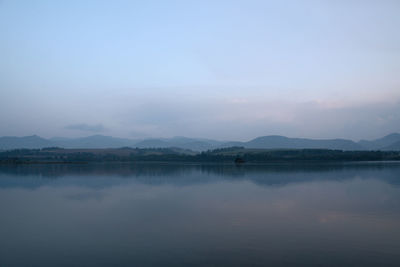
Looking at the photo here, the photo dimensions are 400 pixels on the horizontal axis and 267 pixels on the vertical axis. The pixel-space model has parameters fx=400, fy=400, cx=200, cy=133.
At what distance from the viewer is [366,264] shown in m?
9.04

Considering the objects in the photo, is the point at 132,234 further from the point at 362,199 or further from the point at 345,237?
the point at 362,199

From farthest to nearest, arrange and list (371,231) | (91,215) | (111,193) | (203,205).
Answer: (111,193) < (203,205) < (91,215) < (371,231)

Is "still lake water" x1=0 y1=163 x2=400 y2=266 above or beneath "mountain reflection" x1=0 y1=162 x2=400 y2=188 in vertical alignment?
beneath

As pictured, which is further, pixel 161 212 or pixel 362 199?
pixel 362 199

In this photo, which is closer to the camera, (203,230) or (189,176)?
(203,230)

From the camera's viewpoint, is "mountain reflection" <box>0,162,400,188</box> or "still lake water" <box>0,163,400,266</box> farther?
"mountain reflection" <box>0,162,400,188</box>

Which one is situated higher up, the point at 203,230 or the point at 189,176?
the point at 189,176

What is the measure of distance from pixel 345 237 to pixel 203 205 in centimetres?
771

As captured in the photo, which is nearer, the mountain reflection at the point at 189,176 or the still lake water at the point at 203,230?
the still lake water at the point at 203,230

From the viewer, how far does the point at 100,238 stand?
11.7 m

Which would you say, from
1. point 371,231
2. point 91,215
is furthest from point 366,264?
point 91,215

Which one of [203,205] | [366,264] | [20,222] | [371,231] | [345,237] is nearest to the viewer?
[366,264]

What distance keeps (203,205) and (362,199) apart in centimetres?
798

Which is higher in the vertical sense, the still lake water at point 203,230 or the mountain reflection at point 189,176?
the mountain reflection at point 189,176
